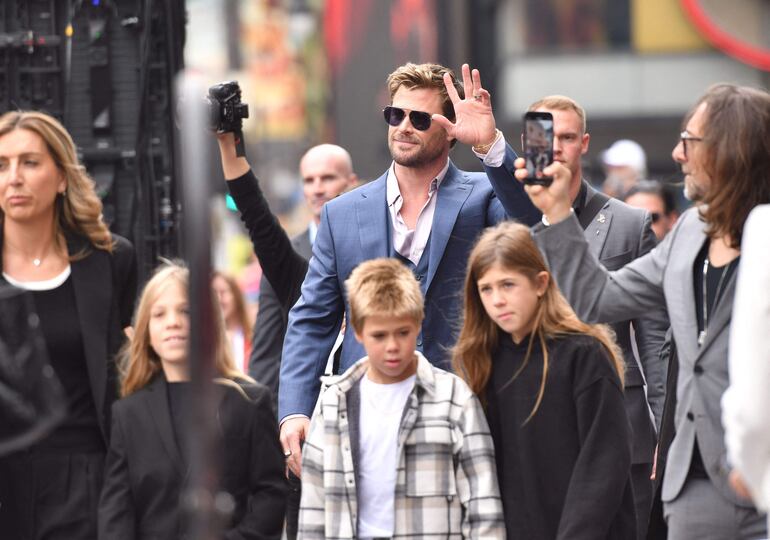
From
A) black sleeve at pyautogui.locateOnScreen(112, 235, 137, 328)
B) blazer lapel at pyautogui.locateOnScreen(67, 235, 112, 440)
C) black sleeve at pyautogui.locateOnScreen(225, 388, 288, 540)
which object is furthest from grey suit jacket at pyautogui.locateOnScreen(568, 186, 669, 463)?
blazer lapel at pyautogui.locateOnScreen(67, 235, 112, 440)

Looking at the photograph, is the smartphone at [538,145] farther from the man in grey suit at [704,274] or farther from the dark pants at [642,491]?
the dark pants at [642,491]

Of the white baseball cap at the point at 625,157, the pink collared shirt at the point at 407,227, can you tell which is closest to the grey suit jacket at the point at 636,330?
the pink collared shirt at the point at 407,227

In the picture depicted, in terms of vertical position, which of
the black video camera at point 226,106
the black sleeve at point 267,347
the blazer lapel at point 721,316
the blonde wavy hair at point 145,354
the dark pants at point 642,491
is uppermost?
the black video camera at point 226,106

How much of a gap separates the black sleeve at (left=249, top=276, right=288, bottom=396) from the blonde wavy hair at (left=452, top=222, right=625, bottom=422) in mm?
2804

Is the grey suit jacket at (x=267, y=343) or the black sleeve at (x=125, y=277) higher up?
the black sleeve at (x=125, y=277)

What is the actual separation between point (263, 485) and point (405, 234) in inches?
44.6

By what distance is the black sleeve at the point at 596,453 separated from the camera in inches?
215

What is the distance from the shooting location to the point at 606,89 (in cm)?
2725

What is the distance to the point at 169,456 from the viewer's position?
A: 19.3ft

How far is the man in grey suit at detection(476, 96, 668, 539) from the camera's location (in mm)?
6805

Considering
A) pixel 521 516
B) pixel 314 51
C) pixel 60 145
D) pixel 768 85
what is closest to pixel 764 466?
pixel 521 516

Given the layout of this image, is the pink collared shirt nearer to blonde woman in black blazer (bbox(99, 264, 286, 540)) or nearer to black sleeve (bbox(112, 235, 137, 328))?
blonde woman in black blazer (bbox(99, 264, 286, 540))

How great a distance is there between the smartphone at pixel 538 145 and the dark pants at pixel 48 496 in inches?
83.2

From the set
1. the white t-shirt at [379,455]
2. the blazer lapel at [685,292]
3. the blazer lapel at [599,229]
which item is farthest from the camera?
the blazer lapel at [599,229]
